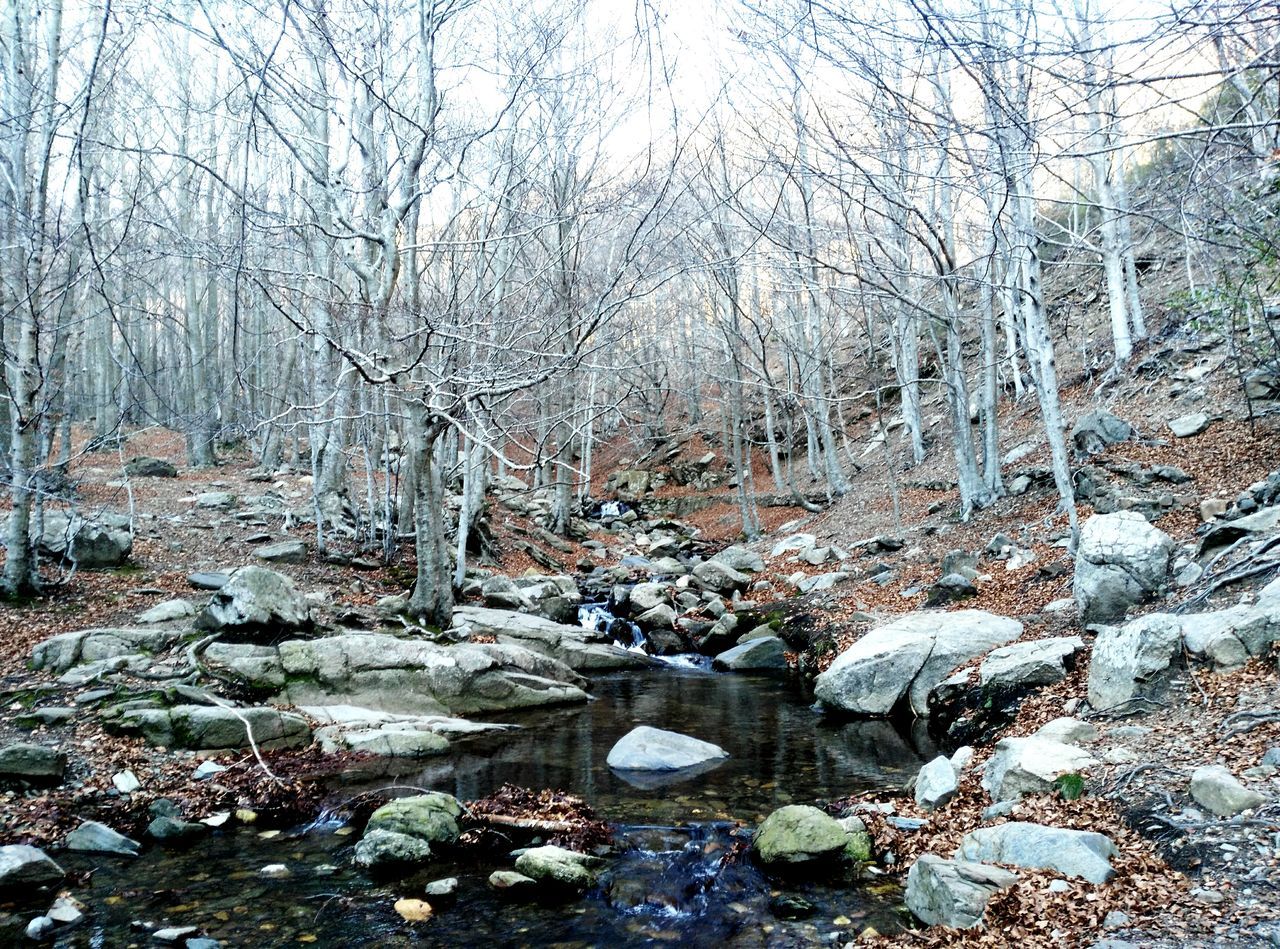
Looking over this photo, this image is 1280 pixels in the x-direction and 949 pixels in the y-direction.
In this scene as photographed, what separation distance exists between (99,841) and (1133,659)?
24.9ft

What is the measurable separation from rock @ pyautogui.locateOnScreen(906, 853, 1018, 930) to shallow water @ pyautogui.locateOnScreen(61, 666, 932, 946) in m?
0.21

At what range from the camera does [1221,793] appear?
4242mm

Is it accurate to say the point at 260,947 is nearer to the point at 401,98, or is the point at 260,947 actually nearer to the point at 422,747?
the point at 422,747

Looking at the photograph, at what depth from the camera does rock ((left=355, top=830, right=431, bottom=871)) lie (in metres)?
5.38

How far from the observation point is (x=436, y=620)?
1101 centimetres

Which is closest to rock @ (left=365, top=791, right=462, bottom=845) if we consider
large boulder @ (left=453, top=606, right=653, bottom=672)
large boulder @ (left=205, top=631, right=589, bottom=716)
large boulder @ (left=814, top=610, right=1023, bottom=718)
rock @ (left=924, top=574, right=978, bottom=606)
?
large boulder @ (left=205, top=631, right=589, bottom=716)

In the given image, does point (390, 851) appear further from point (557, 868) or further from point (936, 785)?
point (936, 785)

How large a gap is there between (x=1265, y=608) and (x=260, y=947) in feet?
22.8

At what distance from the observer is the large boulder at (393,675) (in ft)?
27.6

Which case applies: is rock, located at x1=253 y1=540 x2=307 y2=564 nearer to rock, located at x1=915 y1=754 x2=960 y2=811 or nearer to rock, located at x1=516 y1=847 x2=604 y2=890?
rock, located at x1=516 y1=847 x2=604 y2=890

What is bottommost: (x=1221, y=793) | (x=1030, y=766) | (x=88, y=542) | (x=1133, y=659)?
(x=1030, y=766)

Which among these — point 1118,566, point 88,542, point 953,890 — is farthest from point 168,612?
point 1118,566

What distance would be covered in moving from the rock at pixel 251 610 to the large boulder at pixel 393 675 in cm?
39

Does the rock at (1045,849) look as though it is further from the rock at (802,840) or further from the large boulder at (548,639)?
the large boulder at (548,639)
